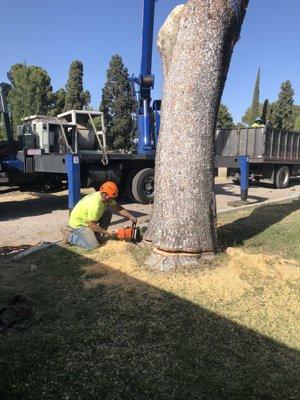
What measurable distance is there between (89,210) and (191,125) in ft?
7.01

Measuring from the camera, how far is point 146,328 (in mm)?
4102

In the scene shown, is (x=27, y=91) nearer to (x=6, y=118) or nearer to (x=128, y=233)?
(x=6, y=118)

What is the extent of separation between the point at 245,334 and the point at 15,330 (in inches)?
81.3

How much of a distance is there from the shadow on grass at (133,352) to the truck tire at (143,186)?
7.11 meters

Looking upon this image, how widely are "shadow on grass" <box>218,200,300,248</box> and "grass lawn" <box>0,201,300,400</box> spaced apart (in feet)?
3.62

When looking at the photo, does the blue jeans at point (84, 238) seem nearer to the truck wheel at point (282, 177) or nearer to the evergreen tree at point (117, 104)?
the truck wheel at point (282, 177)

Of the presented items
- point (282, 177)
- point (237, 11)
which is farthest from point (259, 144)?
point (237, 11)

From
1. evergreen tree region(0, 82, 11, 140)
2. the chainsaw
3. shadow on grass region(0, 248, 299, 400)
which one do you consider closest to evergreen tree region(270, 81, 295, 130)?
evergreen tree region(0, 82, 11, 140)

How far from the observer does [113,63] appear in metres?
39.3

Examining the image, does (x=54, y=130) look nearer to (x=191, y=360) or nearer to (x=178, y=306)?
(x=178, y=306)

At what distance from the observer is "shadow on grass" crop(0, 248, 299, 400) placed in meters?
3.17

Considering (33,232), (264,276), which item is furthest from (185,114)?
(33,232)

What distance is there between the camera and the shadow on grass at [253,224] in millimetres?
7418

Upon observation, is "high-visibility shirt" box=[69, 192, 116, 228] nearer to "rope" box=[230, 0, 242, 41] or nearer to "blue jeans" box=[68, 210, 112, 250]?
"blue jeans" box=[68, 210, 112, 250]
